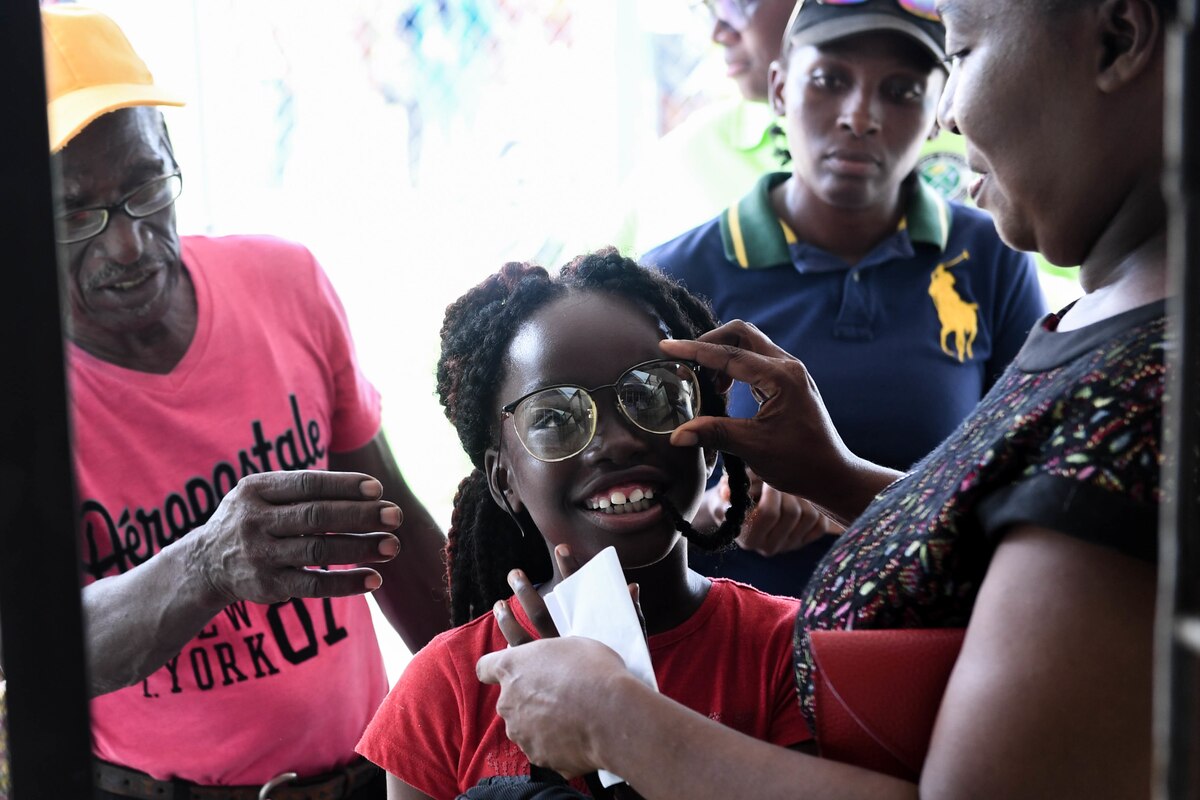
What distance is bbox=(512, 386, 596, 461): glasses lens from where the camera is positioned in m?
1.65

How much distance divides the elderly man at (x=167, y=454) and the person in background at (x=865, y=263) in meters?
0.78

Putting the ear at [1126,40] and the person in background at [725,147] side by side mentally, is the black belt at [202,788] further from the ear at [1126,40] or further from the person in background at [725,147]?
the ear at [1126,40]

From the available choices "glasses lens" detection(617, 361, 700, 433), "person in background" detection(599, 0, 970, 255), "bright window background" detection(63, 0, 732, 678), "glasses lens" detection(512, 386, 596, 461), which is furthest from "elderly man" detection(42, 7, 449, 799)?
"bright window background" detection(63, 0, 732, 678)

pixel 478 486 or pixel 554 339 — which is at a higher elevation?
pixel 554 339

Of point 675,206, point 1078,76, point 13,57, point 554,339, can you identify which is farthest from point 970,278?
point 13,57

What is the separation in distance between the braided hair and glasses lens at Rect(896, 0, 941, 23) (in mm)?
782

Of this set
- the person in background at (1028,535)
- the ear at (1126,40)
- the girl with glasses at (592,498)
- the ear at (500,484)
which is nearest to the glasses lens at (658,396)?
the girl with glasses at (592,498)

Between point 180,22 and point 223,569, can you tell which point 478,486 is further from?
point 180,22

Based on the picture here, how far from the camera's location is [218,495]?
205 centimetres

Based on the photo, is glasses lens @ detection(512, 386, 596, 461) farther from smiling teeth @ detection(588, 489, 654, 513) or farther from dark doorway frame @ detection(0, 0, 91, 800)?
dark doorway frame @ detection(0, 0, 91, 800)

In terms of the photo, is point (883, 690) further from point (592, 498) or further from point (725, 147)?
point (725, 147)

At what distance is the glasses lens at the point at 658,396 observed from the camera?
5.43ft

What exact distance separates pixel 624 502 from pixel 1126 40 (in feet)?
2.90

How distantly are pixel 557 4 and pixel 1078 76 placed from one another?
6.12 meters
